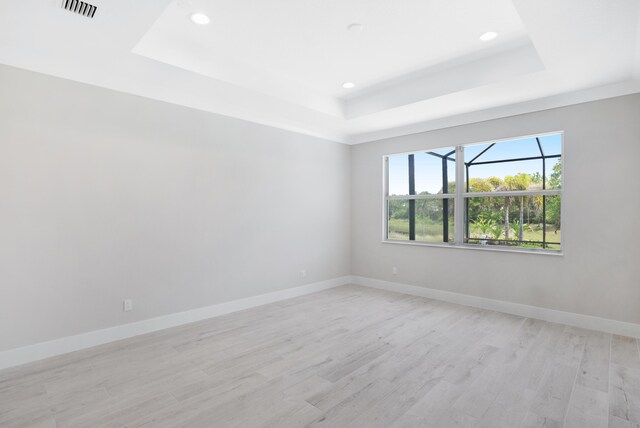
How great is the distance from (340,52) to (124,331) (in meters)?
3.63

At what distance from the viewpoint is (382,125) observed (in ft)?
16.9

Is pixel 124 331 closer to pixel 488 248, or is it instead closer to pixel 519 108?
pixel 488 248

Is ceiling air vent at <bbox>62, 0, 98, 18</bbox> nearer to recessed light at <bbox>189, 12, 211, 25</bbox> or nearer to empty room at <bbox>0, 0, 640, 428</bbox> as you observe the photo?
empty room at <bbox>0, 0, 640, 428</bbox>

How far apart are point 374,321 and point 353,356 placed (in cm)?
101

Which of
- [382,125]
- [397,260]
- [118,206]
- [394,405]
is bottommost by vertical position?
[394,405]

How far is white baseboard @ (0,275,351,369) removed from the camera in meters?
2.83

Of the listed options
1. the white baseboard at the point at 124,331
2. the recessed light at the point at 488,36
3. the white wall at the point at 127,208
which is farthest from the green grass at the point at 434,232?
the recessed light at the point at 488,36

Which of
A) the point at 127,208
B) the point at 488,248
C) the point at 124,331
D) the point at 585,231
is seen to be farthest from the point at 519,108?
the point at 124,331

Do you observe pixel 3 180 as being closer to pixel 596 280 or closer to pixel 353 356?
pixel 353 356

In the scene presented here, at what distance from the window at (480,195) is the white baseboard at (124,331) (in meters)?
2.33

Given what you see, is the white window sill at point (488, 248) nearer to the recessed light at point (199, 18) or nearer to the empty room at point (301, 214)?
the empty room at point (301, 214)

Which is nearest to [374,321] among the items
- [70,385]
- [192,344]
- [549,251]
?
[192,344]

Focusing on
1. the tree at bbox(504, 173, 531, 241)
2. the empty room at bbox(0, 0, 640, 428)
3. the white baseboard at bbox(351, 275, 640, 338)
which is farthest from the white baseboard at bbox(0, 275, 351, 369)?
the tree at bbox(504, 173, 531, 241)

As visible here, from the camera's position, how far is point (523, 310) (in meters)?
4.11
